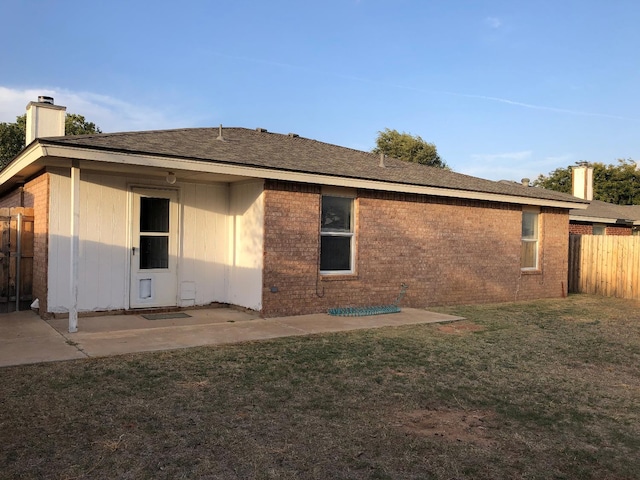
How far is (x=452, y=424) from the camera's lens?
4.63 metres

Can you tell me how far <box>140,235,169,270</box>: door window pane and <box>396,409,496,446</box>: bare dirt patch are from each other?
22.0 feet

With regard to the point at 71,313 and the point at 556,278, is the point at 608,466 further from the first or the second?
the point at 556,278

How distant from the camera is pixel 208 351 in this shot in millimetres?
7062

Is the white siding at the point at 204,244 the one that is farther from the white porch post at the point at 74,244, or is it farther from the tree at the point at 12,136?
the tree at the point at 12,136

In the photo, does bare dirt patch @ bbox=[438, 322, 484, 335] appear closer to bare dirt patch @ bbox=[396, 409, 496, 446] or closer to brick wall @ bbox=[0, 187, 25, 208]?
bare dirt patch @ bbox=[396, 409, 496, 446]

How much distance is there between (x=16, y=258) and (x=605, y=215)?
70.4 ft

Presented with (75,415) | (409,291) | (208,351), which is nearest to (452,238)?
(409,291)

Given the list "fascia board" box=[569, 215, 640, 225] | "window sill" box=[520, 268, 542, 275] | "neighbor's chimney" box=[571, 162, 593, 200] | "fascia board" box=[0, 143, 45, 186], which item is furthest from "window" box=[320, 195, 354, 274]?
"neighbor's chimney" box=[571, 162, 593, 200]

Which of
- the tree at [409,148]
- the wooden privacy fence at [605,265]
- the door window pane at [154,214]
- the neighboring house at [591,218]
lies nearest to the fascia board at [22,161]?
the door window pane at [154,214]

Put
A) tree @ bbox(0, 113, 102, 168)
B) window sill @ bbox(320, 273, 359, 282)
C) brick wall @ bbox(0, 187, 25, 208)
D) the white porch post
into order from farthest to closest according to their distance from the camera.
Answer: tree @ bbox(0, 113, 102, 168), brick wall @ bbox(0, 187, 25, 208), window sill @ bbox(320, 273, 359, 282), the white porch post

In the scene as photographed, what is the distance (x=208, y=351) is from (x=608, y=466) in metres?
4.88

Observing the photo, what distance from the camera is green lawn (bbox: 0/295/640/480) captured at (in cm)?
372

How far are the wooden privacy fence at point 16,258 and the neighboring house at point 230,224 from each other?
0.38 meters

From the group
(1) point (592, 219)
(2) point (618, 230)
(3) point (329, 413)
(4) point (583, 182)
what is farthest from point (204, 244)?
(2) point (618, 230)
